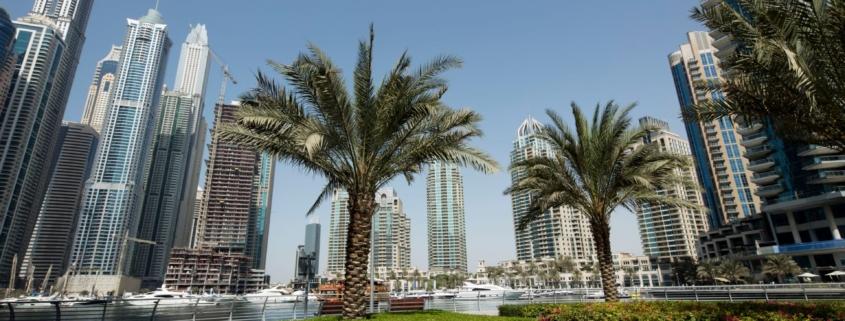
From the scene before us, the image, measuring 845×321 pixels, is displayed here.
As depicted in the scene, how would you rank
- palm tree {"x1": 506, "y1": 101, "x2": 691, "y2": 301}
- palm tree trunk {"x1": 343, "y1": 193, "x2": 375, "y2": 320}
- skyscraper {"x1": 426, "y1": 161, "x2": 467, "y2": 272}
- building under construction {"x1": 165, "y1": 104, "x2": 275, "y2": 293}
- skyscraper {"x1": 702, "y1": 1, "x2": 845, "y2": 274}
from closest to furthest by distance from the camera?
1. palm tree trunk {"x1": 343, "y1": 193, "x2": 375, "y2": 320}
2. palm tree {"x1": 506, "y1": 101, "x2": 691, "y2": 301}
3. skyscraper {"x1": 702, "y1": 1, "x2": 845, "y2": 274}
4. building under construction {"x1": 165, "y1": 104, "x2": 275, "y2": 293}
5. skyscraper {"x1": 426, "y1": 161, "x2": 467, "y2": 272}

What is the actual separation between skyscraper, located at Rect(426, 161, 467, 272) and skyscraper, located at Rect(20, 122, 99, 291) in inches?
6110

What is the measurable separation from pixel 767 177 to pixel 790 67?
8486 centimetres

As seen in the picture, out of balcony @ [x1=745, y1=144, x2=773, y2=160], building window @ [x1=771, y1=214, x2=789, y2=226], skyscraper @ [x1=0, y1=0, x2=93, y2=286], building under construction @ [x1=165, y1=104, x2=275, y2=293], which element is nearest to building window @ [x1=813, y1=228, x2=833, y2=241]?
building window @ [x1=771, y1=214, x2=789, y2=226]

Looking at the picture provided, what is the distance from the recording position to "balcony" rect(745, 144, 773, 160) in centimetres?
7514

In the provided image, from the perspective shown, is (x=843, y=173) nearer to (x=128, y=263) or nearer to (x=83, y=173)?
(x=128, y=263)

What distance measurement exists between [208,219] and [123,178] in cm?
3673

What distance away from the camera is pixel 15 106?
12506 cm

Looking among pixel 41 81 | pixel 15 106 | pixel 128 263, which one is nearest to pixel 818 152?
pixel 15 106

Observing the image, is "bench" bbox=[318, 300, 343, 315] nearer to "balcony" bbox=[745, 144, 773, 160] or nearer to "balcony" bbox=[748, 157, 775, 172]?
"balcony" bbox=[748, 157, 775, 172]

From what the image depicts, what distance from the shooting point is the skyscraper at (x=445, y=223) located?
18459 cm

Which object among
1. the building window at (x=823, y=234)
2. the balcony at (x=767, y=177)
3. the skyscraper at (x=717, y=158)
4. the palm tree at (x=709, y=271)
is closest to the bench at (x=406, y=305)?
the building window at (x=823, y=234)

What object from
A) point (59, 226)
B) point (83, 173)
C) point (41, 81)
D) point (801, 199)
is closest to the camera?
point (801, 199)

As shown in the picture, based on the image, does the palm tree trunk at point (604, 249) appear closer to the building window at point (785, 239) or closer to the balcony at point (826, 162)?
the balcony at point (826, 162)

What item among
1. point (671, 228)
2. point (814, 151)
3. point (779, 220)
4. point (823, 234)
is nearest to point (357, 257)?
point (814, 151)
